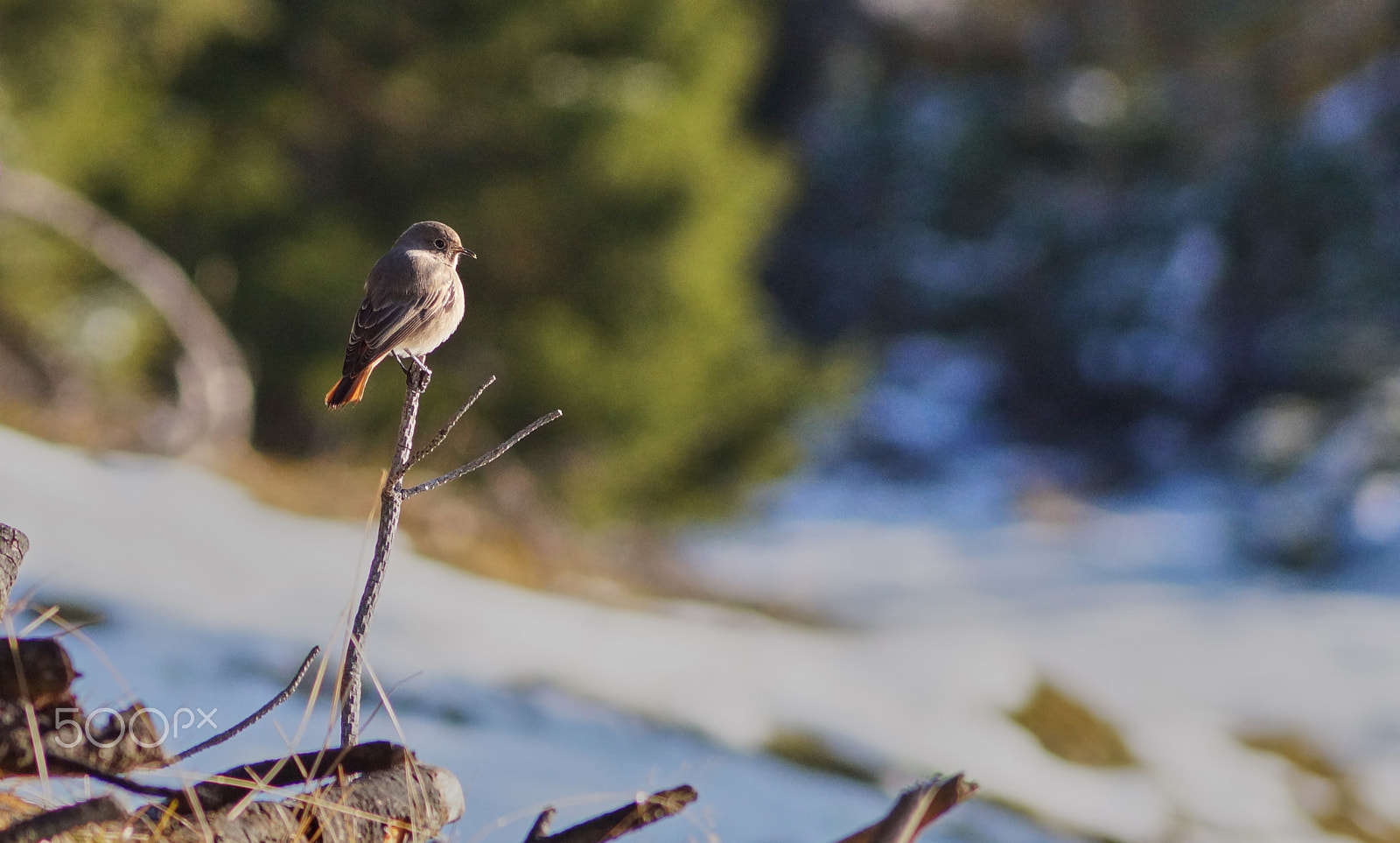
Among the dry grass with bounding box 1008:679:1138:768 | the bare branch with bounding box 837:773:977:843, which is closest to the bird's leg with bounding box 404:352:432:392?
the bare branch with bounding box 837:773:977:843

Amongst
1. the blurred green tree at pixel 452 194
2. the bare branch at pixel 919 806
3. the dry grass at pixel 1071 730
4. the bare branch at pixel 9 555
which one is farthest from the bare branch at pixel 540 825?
the blurred green tree at pixel 452 194

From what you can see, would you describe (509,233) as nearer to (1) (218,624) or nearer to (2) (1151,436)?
(1) (218,624)

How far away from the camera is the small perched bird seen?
1084 millimetres

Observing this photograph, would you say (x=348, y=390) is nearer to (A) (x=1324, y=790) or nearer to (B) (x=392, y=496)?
(B) (x=392, y=496)

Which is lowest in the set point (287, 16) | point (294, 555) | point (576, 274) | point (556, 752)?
point (556, 752)

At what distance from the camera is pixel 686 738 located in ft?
10.1

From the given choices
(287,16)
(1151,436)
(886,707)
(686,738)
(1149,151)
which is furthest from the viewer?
(1149,151)

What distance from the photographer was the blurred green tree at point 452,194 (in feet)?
21.7

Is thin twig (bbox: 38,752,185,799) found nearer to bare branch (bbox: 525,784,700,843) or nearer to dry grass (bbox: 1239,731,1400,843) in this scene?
bare branch (bbox: 525,784,700,843)

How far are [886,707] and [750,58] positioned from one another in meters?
6.31

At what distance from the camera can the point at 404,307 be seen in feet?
3.61

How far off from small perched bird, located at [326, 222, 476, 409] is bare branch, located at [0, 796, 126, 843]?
1.61ft

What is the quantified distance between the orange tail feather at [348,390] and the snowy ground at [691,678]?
0.67 feet

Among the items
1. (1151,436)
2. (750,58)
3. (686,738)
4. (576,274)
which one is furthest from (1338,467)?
(686,738)
